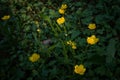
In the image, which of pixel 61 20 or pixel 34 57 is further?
pixel 61 20

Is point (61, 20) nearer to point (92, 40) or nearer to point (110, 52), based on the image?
point (92, 40)

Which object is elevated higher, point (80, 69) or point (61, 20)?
point (61, 20)

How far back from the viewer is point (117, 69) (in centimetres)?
204

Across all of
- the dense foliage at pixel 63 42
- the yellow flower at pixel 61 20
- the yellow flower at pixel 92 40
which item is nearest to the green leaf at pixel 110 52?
the dense foliage at pixel 63 42

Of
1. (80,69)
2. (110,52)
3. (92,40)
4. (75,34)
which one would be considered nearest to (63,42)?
(75,34)

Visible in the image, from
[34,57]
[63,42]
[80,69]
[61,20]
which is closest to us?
Answer: [80,69]

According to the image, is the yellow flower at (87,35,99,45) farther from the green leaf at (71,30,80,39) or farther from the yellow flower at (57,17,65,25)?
the yellow flower at (57,17,65,25)

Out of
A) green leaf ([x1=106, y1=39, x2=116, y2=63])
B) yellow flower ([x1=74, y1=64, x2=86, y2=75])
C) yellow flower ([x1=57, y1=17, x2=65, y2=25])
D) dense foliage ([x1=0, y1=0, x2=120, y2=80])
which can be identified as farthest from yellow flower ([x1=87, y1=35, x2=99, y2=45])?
yellow flower ([x1=57, y1=17, x2=65, y2=25])

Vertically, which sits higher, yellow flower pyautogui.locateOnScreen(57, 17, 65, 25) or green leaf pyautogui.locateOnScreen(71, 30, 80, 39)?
yellow flower pyautogui.locateOnScreen(57, 17, 65, 25)

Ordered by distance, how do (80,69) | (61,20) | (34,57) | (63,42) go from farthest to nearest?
(61,20)
(63,42)
(34,57)
(80,69)

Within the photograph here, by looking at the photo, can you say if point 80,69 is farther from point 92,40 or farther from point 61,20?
point 61,20

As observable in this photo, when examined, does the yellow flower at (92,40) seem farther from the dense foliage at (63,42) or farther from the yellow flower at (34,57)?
the yellow flower at (34,57)

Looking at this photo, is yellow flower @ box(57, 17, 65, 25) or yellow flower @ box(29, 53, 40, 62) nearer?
yellow flower @ box(29, 53, 40, 62)

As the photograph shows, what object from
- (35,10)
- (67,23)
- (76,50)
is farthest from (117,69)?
(35,10)
